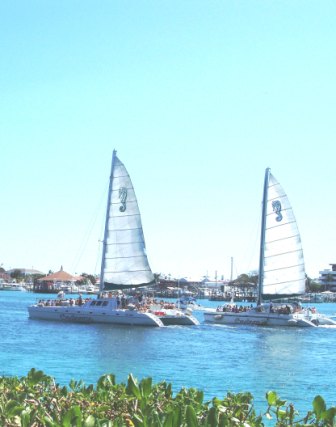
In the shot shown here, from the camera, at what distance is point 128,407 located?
6.79m

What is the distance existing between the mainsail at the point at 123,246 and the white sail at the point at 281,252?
11.9m

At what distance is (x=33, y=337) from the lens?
147 feet

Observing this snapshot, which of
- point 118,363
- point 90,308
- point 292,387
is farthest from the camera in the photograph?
point 90,308

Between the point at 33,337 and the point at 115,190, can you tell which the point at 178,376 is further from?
the point at 115,190

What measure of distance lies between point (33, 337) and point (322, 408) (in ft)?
133

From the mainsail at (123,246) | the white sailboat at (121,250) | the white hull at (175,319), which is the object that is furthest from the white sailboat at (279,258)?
the white sailboat at (121,250)

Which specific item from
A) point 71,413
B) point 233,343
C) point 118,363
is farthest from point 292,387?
point 71,413

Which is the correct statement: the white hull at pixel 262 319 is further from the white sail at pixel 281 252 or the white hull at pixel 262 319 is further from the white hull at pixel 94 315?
the white hull at pixel 94 315

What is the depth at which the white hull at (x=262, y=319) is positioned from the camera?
58531 millimetres

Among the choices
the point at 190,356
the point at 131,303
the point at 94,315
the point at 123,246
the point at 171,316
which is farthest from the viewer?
the point at 123,246

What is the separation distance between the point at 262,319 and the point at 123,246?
44.6ft

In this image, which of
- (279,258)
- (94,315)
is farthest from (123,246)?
(279,258)

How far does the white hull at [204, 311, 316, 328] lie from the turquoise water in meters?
2.50

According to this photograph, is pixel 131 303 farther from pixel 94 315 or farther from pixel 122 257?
pixel 122 257
